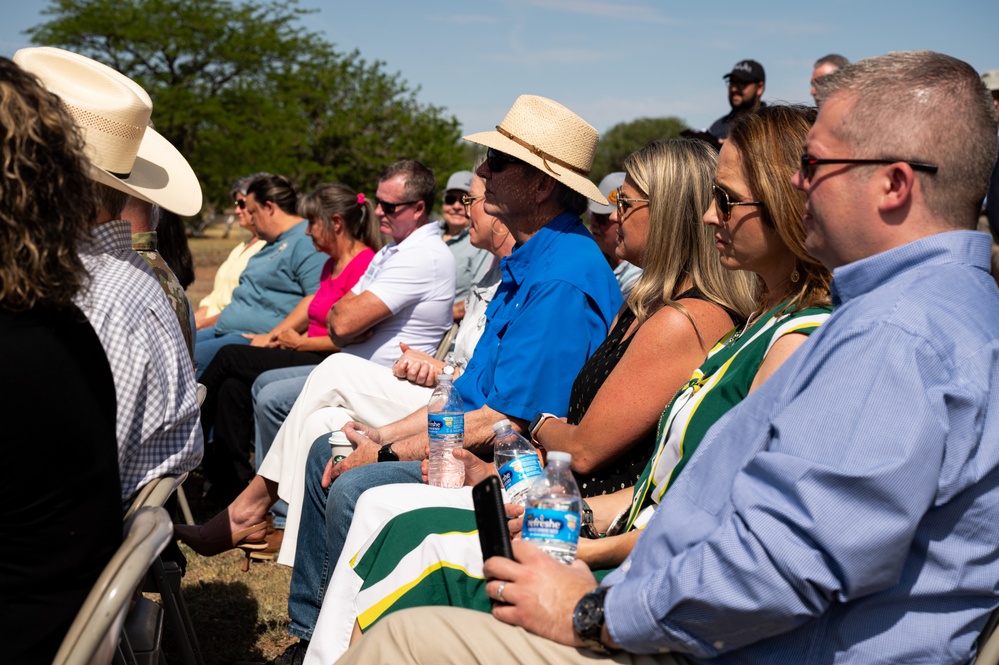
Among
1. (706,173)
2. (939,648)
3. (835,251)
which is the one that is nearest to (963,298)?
(835,251)

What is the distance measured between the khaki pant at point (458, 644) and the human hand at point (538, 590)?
2 centimetres

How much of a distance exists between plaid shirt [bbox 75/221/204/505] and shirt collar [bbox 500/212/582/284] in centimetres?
165

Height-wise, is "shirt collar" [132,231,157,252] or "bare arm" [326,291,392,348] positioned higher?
"shirt collar" [132,231,157,252]

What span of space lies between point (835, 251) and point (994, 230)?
3.21 metres

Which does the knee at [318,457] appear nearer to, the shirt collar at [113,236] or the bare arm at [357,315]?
the bare arm at [357,315]

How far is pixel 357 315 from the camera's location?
17.2 ft

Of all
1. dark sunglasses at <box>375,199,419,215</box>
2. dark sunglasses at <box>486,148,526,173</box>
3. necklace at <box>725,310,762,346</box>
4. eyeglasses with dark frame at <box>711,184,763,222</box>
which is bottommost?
dark sunglasses at <box>375,199,419,215</box>

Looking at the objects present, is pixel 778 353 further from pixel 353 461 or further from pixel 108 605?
pixel 353 461

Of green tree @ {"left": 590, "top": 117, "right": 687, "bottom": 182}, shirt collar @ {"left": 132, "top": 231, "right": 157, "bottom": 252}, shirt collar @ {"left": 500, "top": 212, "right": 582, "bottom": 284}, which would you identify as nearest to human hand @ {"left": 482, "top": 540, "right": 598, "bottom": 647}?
shirt collar @ {"left": 500, "top": 212, "right": 582, "bottom": 284}

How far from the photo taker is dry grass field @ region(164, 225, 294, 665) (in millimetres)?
3863

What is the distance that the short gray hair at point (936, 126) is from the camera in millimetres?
1730

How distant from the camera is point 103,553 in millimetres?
1858

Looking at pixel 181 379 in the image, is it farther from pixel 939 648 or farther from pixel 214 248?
pixel 214 248

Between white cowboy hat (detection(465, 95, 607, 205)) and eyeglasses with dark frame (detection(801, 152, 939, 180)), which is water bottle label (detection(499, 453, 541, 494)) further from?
white cowboy hat (detection(465, 95, 607, 205))
